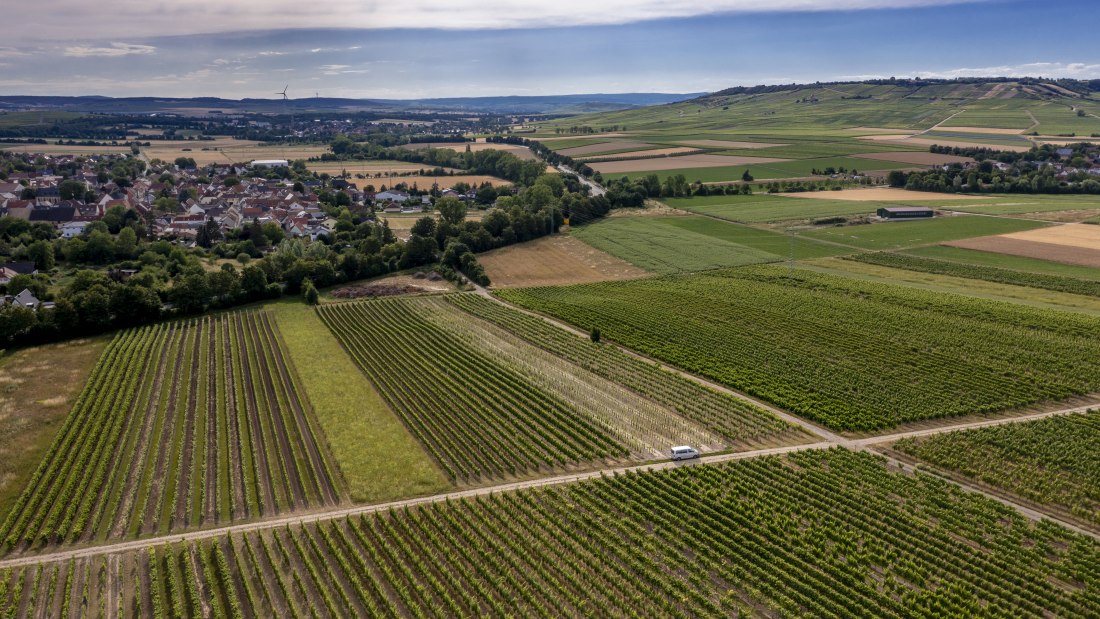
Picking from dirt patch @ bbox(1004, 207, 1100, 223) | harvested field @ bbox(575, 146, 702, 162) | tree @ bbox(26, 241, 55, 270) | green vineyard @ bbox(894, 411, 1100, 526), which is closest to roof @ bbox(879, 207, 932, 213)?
dirt patch @ bbox(1004, 207, 1100, 223)

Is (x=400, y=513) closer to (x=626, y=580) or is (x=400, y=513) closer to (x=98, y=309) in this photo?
(x=626, y=580)

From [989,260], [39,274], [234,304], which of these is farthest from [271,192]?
[989,260]

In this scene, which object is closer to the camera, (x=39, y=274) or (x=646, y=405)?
(x=646, y=405)

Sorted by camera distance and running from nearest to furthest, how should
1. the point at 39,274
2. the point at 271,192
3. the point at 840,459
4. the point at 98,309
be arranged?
the point at 840,459
the point at 98,309
the point at 39,274
the point at 271,192

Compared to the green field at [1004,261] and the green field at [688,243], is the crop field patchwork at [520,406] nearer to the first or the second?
the green field at [688,243]

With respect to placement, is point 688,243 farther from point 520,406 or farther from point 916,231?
point 520,406
